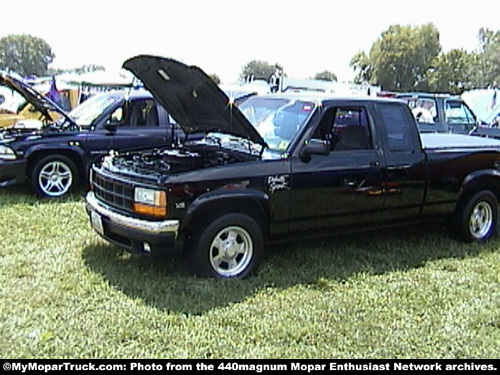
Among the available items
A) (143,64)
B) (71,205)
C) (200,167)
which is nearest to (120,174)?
(200,167)

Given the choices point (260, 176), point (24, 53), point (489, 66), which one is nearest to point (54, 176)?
point (260, 176)

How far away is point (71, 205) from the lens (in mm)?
7355

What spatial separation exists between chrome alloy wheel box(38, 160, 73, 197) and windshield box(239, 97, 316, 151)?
3575 millimetres

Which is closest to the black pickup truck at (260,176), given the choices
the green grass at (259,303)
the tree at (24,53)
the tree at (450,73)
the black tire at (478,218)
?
the black tire at (478,218)

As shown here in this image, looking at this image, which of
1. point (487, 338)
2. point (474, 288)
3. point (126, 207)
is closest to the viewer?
point (487, 338)

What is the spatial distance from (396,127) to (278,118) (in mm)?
1320

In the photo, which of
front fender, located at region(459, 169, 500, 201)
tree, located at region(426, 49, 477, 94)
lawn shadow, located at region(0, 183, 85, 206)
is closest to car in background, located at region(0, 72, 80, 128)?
lawn shadow, located at region(0, 183, 85, 206)

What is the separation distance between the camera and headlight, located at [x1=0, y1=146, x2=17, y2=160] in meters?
7.53

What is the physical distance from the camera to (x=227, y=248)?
4.72 m

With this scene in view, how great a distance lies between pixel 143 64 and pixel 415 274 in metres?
3.30

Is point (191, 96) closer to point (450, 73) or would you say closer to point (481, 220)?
point (481, 220)

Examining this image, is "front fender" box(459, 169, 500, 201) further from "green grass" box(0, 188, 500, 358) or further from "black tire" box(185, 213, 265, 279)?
"black tire" box(185, 213, 265, 279)

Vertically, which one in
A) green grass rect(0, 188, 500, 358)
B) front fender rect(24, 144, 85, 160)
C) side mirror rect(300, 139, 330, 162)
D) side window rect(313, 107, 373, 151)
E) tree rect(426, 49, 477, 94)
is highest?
tree rect(426, 49, 477, 94)

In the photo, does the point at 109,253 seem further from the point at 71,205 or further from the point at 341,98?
the point at 341,98
